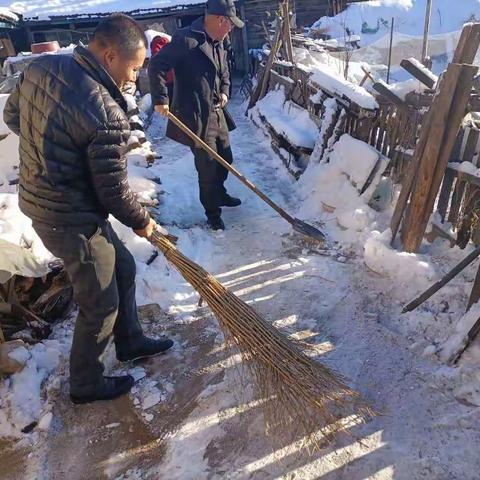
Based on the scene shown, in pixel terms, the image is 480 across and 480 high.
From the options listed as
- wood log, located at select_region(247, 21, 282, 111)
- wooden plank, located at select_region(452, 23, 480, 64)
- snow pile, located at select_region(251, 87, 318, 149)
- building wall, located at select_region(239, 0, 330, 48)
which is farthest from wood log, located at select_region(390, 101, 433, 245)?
building wall, located at select_region(239, 0, 330, 48)

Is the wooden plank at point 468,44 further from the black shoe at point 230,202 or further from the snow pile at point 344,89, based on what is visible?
the black shoe at point 230,202

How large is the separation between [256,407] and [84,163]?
5.59 ft

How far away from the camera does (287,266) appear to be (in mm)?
4086

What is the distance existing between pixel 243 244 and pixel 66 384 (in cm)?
224

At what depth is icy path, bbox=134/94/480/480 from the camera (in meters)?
2.28

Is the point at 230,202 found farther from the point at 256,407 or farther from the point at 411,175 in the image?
the point at 256,407

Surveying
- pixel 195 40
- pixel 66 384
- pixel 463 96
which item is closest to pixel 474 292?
pixel 463 96

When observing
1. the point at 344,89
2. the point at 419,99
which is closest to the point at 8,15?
the point at 344,89

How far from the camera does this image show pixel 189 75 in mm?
4285

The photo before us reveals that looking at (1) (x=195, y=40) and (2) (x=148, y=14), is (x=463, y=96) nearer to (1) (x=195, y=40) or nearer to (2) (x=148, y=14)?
(1) (x=195, y=40)

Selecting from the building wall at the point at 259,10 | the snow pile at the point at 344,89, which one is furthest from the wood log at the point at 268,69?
the building wall at the point at 259,10

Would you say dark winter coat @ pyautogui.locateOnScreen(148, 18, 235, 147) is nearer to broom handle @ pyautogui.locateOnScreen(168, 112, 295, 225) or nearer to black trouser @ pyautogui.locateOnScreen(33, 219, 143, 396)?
broom handle @ pyautogui.locateOnScreen(168, 112, 295, 225)

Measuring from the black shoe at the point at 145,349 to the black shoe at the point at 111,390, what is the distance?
0.18m

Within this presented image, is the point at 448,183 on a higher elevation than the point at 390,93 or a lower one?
lower
